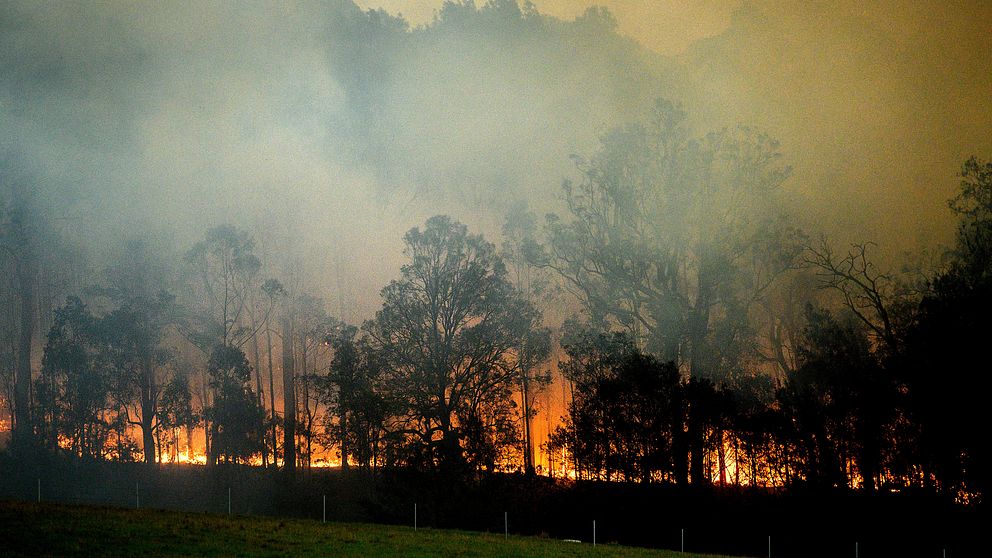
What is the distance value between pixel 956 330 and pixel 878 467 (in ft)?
31.4

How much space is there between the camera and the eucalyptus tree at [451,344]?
1902 inches

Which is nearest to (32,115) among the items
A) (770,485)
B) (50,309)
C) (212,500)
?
(50,309)

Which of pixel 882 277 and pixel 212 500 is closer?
pixel 882 277

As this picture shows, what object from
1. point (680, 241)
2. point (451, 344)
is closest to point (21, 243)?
point (451, 344)

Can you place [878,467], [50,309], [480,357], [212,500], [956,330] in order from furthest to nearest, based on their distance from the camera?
1. [50,309]
2. [212,500]
3. [480,357]
4. [878,467]
5. [956,330]

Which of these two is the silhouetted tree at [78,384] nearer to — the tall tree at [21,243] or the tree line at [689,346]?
the tall tree at [21,243]

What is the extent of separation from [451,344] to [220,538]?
24.2m

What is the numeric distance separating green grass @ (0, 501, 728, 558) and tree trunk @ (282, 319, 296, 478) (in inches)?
1578

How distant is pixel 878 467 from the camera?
147ft

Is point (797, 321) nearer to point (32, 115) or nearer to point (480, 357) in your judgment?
point (480, 357)

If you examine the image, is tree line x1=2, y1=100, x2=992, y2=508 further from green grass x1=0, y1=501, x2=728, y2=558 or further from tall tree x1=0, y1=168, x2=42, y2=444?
tall tree x1=0, y1=168, x2=42, y2=444

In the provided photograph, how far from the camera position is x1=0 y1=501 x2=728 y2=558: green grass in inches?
991

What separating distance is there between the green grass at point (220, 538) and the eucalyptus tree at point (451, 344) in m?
11.3

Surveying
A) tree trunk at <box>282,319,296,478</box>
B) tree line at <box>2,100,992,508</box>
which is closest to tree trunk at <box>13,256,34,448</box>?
tree trunk at <box>282,319,296,478</box>
